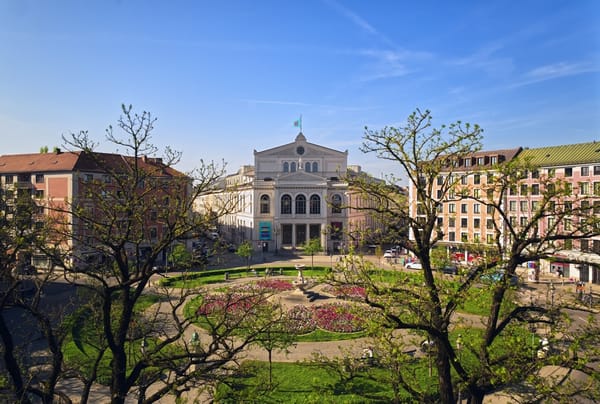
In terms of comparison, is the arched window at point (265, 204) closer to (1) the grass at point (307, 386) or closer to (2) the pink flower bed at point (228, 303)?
(1) the grass at point (307, 386)

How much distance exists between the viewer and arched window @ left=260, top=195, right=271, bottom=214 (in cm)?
6550

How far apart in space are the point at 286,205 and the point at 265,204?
3.50 meters

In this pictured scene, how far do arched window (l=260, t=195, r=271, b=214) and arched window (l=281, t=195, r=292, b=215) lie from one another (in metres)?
2.30

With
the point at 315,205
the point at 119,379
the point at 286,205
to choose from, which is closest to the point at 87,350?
the point at 119,379

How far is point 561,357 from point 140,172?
34.9 feet

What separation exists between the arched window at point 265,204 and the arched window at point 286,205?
2.30m

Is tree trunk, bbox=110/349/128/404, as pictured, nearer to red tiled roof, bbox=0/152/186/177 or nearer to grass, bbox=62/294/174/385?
grass, bbox=62/294/174/385

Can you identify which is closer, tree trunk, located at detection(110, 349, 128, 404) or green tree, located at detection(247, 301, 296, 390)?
tree trunk, located at detection(110, 349, 128, 404)

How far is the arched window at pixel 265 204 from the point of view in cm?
6550

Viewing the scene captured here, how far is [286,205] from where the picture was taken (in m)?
65.3

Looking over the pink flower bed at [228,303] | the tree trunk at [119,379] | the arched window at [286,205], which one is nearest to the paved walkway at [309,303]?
the pink flower bed at [228,303]

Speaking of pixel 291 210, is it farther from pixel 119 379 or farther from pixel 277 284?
pixel 119 379

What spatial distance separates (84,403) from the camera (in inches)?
376

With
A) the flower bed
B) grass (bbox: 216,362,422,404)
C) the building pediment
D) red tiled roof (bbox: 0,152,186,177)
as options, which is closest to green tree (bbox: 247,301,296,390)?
grass (bbox: 216,362,422,404)
